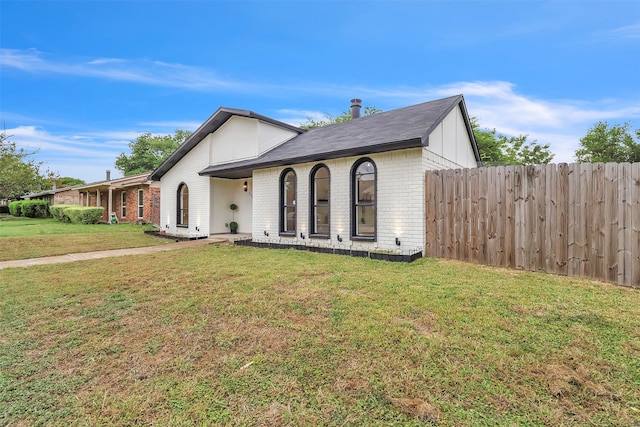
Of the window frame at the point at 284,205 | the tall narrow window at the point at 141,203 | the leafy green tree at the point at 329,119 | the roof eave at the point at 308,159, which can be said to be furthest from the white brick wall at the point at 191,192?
the leafy green tree at the point at 329,119

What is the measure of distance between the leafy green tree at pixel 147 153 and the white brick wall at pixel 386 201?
131ft

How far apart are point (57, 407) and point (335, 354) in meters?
1.99

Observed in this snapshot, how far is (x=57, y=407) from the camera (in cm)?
195

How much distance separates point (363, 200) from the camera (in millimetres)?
8336

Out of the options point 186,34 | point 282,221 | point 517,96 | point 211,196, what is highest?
point 186,34

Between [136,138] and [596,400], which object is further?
[136,138]

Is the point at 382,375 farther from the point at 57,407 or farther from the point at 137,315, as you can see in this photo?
the point at 137,315

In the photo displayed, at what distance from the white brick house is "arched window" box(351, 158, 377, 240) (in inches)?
1.1

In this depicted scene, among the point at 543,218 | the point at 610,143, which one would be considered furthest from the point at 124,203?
the point at 610,143

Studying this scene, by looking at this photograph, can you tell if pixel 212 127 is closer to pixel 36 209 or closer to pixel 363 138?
pixel 363 138

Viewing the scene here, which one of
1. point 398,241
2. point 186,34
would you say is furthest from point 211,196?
point 398,241

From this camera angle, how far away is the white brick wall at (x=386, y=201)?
733 cm

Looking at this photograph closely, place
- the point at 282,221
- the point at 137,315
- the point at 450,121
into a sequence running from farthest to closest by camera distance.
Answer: the point at 282,221
the point at 450,121
the point at 137,315

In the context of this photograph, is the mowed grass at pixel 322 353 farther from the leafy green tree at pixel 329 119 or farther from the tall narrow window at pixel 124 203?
the leafy green tree at pixel 329 119
